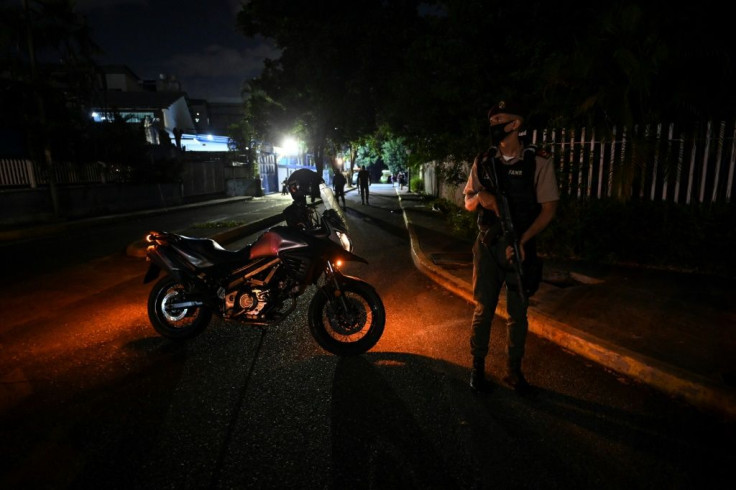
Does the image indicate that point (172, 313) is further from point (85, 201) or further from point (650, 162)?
point (85, 201)

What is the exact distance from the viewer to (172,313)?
14.3ft

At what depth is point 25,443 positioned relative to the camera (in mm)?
2674

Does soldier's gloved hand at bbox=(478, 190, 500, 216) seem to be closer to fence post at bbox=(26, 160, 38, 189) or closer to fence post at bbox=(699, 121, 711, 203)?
fence post at bbox=(699, 121, 711, 203)

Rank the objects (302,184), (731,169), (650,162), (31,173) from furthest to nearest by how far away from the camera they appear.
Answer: (31,173), (650,162), (731,169), (302,184)

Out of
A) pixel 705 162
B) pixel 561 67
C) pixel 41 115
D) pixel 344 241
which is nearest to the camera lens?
pixel 344 241

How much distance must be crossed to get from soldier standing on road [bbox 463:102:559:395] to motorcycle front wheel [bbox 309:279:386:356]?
98cm

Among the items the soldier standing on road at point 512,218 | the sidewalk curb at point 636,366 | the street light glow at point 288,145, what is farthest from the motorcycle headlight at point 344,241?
the street light glow at point 288,145

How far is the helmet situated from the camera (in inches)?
184

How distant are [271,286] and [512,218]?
229 centimetres

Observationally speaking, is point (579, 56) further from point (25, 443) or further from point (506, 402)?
point (25, 443)

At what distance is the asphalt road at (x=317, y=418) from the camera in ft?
7.83

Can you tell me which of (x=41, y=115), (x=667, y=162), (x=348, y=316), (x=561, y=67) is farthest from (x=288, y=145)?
(x=348, y=316)

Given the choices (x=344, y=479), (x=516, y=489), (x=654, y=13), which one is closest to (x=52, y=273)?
(x=344, y=479)

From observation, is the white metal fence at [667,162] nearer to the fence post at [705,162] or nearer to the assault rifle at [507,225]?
the fence post at [705,162]
